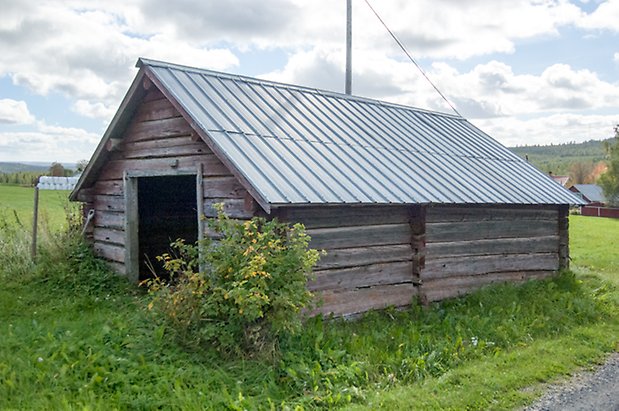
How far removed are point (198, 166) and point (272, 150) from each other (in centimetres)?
132

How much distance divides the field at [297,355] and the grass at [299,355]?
2cm

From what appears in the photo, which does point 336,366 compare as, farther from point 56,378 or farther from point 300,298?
point 56,378

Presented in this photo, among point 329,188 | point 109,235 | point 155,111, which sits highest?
point 155,111

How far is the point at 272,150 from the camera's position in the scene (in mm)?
8984

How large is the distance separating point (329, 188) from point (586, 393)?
4.36 meters

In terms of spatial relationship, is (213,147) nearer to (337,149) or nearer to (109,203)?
(337,149)

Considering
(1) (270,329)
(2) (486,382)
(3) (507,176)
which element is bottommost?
(2) (486,382)

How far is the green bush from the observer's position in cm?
668

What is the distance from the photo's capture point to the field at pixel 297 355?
605cm

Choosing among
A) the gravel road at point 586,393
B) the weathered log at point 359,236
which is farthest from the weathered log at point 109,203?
the gravel road at point 586,393

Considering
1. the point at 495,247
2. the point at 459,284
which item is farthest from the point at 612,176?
the point at 459,284

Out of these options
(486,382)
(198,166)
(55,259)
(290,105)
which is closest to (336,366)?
(486,382)

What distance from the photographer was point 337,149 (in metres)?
10.3

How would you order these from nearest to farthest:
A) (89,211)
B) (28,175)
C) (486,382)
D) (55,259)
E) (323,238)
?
(486,382), (323,238), (55,259), (89,211), (28,175)
